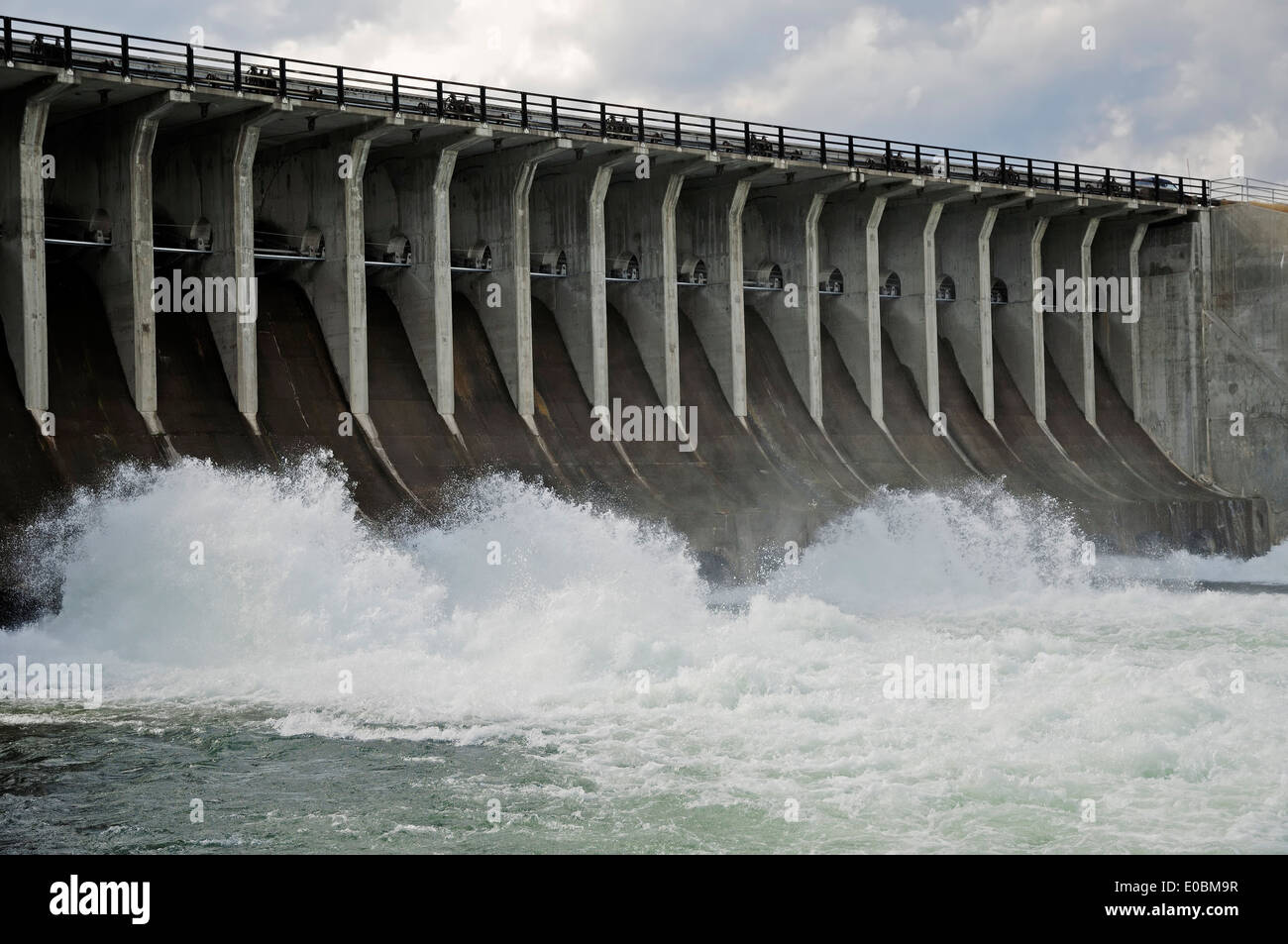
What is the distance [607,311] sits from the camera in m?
35.8

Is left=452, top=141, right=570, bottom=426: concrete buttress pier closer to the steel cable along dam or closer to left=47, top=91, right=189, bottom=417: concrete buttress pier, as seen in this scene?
the steel cable along dam

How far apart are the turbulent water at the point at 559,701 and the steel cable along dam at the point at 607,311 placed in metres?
2.01

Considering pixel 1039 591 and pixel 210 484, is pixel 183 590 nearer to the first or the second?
pixel 210 484

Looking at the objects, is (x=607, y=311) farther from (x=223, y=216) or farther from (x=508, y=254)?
(x=223, y=216)

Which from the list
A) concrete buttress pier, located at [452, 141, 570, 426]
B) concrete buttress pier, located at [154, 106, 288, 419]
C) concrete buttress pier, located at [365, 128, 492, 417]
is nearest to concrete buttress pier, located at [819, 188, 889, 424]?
concrete buttress pier, located at [452, 141, 570, 426]

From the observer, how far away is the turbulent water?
445 inches

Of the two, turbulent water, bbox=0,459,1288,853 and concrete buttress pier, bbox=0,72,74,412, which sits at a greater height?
concrete buttress pier, bbox=0,72,74,412

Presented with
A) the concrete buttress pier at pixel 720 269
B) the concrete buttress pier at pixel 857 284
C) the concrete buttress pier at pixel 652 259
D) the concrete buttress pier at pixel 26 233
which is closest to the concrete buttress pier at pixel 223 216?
the concrete buttress pier at pixel 26 233

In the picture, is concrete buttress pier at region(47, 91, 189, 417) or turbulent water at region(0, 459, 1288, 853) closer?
turbulent water at region(0, 459, 1288, 853)

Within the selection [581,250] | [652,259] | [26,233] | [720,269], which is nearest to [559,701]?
[26,233]

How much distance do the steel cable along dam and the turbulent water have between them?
2010mm

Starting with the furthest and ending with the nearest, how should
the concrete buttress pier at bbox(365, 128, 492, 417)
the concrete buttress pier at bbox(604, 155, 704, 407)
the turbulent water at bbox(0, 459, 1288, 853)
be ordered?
the concrete buttress pier at bbox(604, 155, 704, 407), the concrete buttress pier at bbox(365, 128, 492, 417), the turbulent water at bbox(0, 459, 1288, 853)

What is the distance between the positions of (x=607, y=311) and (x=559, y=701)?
809 inches
